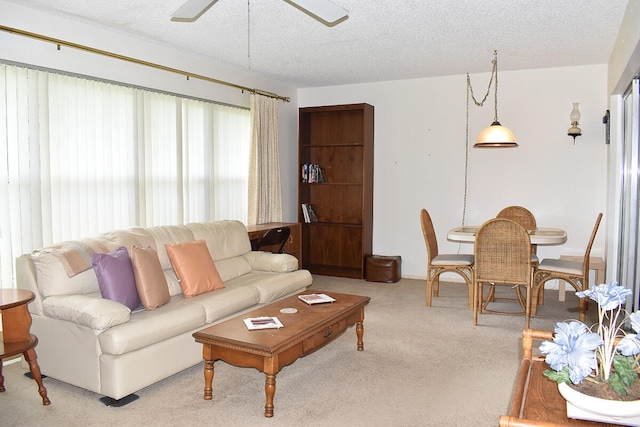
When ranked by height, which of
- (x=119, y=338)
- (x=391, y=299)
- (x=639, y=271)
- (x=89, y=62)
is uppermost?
(x=89, y=62)

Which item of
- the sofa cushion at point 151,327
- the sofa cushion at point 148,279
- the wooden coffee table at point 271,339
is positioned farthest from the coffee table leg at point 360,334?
the sofa cushion at point 148,279

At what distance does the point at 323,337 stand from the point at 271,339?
1.58 ft

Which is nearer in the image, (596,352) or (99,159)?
(596,352)

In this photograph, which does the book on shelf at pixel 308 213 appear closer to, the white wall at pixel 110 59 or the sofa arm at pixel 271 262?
the white wall at pixel 110 59

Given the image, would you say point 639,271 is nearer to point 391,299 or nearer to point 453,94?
point 391,299

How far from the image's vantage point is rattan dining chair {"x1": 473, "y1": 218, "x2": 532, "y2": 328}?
4414mm

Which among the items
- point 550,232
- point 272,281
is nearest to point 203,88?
point 272,281

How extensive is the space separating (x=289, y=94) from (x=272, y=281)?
349 cm

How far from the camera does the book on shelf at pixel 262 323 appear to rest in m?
3.08

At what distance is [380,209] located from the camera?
686cm

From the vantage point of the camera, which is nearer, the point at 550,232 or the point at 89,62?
the point at 89,62

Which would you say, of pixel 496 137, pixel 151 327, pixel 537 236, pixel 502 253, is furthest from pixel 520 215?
pixel 151 327

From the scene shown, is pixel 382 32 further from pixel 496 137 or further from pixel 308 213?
pixel 308 213

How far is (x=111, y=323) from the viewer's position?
9.78ft
